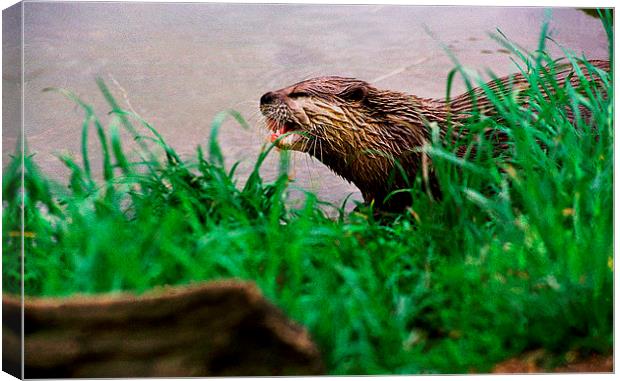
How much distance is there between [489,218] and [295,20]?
106cm

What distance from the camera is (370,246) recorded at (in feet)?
13.4

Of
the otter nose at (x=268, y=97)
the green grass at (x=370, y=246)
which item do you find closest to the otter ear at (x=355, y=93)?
the otter nose at (x=268, y=97)

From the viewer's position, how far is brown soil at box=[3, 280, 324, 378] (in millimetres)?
3455

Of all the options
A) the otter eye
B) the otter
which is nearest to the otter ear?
the otter

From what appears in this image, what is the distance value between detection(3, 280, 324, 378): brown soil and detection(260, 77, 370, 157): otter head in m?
1.27

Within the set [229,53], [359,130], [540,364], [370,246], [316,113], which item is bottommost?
[540,364]

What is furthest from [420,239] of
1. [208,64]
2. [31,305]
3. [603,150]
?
[31,305]

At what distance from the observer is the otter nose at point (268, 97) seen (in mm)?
4699

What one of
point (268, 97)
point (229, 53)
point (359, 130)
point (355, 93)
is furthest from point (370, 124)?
point (229, 53)

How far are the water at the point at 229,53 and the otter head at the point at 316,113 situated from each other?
6 cm

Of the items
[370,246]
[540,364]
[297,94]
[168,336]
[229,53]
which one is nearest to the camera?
[168,336]

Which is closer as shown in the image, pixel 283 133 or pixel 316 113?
pixel 283 133

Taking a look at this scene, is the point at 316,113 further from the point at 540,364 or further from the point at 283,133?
the point at 540,364

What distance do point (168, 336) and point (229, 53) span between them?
1.40m
